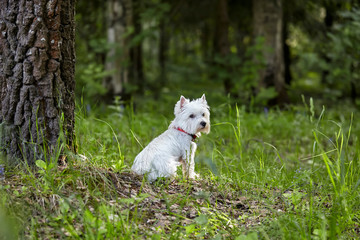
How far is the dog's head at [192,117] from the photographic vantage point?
13.2ft

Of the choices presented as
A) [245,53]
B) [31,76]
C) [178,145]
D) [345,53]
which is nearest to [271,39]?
[245,53]

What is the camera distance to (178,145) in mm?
4023

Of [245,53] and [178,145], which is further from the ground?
[245,53]

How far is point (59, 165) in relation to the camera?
3463mm

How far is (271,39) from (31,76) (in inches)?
311

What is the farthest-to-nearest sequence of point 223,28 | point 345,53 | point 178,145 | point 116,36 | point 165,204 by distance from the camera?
1. point 223,28
2. point 116,36
3. point 345,53
4. point 178,145
5. point 165,204

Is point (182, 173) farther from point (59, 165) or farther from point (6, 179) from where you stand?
point (6, 179)

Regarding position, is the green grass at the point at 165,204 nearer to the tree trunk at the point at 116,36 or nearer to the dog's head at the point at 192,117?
the dog's head at the point at 192,117

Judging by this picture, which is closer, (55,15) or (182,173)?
(55,15)

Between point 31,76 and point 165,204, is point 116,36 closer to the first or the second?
point 31,76

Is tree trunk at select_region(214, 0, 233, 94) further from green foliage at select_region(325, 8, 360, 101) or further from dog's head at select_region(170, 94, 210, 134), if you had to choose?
dog's head at select_region(170, 94, 210, 134)

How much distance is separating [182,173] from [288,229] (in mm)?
1426

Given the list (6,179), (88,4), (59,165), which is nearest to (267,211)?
(59,165)

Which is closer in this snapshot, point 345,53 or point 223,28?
point 345,53
